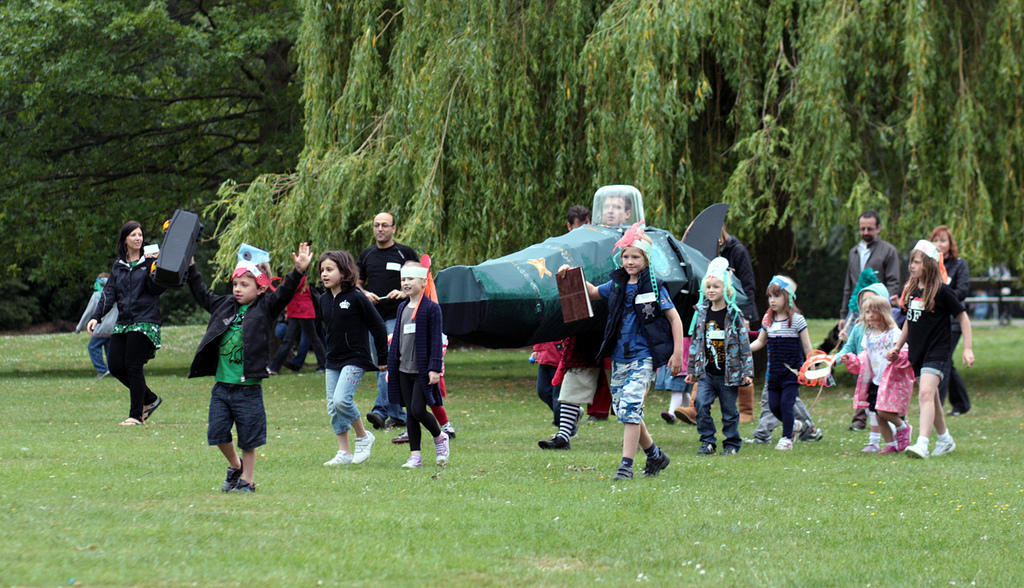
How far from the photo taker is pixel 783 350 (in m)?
9.88

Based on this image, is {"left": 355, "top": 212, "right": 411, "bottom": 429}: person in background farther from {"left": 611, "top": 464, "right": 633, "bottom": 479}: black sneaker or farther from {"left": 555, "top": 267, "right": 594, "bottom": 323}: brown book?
{"left": 611, "top": 464, "right": 633, "bottom": 479}: black sneaker

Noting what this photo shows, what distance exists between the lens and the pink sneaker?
947 centimetres

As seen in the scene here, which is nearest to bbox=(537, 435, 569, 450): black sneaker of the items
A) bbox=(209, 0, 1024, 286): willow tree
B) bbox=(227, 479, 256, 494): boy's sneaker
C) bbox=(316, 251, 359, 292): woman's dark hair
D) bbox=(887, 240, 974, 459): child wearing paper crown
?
bbox=(316, 251, 359, 292): woman's dark hair

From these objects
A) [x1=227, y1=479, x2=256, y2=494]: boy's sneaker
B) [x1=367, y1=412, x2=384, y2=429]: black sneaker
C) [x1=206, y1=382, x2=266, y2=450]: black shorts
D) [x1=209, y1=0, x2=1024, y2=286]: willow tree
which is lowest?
[x1=367, y1=412, x2=384, y2=429]: black sneaker

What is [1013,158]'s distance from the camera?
14.0 metres

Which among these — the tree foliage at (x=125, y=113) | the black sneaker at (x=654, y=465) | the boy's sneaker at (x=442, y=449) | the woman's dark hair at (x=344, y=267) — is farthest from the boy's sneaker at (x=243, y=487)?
the tree foliage at (x=125, y=113)

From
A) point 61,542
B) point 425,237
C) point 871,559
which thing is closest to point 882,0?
point 425,237

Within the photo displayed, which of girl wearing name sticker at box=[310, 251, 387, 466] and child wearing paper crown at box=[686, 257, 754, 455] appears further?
child wearing paper crown at box=[686, 257, 754, 455]

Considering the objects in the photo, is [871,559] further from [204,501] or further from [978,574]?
[204,501]

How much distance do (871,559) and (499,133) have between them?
10371 mm

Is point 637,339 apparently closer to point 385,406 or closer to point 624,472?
point 624,472

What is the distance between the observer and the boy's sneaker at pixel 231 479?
22.1 ft

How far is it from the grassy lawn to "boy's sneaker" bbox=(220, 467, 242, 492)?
0.17m

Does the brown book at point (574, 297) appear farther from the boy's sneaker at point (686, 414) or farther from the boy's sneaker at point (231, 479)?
the boy's sneaker at point (686, 414)
